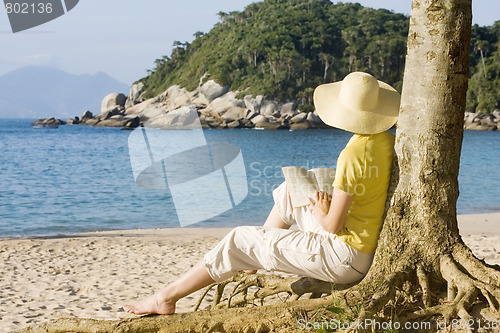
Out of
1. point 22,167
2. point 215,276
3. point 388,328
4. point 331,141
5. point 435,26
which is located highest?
point 435,26

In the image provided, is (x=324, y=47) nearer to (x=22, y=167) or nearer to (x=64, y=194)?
(x=22, y=167)

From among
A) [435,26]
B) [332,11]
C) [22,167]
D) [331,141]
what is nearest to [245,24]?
[332,11]

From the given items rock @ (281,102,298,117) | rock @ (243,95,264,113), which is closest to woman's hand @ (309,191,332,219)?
rock @ (281,102,298,117)

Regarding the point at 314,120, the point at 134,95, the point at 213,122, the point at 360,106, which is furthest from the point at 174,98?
the point at 360,106

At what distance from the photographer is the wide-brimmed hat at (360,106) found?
3801mm

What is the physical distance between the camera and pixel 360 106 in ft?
12.7

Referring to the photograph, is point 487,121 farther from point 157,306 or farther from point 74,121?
point 157,306

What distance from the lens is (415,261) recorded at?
388 centimetres

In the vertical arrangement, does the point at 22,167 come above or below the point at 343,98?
below

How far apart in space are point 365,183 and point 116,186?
2117 centimetres

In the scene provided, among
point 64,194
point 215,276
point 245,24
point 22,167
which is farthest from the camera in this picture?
point 245,24

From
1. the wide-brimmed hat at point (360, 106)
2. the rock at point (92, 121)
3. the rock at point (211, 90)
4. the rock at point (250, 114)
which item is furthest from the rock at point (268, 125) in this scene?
the wide-brimmed hat at point (360, 106)

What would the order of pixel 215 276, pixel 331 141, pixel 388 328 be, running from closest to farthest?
1. pixel 388 328
2. pixel 215 276
3. pixel 331 141

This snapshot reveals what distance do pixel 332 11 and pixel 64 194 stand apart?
82222mm
